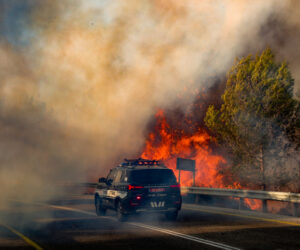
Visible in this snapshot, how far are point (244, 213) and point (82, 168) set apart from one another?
103 ft

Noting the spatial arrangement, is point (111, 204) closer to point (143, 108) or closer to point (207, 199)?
point (207, 199)

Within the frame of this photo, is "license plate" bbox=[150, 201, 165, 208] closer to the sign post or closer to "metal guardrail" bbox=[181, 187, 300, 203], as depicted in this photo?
"metal guardrail" bbox=[181, 187, 300, 203]

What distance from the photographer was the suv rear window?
44.4 feet

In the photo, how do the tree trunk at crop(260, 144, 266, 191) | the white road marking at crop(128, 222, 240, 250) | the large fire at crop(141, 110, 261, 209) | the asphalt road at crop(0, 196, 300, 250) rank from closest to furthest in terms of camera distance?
the white road marking at crop(128, 222, 240, 250)
the asphalt road at crop(0, 196, 300, 250)
the tree trunk at crop(260, 144, 266, 191)
the large fire at crop(141, 110, 261, 209)

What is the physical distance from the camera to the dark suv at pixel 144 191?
1315 centimetres

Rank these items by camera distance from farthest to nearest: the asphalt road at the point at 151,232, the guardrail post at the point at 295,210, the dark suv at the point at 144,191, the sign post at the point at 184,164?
the sign post at the point at 184,164
the guardrail post at the point at 295,210
the dark suv at the point at 144,191
the asphalt road at the point at 151,232

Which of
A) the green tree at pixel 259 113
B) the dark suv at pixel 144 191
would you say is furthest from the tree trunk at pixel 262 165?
the dark suv at pixel 144 191

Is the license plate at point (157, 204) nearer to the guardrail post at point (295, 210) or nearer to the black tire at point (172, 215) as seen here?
the black tire at point (172, 215)

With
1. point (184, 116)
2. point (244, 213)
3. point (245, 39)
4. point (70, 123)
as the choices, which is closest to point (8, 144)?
point (70, 123)

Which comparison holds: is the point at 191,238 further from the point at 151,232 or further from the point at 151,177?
the point at 151,177

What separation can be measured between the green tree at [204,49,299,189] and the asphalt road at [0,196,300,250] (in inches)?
275

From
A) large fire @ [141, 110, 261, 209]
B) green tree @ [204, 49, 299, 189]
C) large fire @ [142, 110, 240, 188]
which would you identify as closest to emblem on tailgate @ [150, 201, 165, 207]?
green tree @ [204, 49, 299, 189]

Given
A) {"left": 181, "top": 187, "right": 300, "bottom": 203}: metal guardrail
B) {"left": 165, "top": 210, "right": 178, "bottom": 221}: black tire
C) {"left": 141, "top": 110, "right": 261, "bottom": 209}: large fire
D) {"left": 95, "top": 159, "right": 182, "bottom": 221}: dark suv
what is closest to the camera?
{"left": 95, "top": 159, "right": 182, "bottom": 221}: dark suv

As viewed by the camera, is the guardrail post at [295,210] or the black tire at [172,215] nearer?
the black tire at [172,215]
